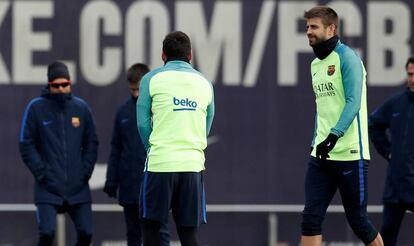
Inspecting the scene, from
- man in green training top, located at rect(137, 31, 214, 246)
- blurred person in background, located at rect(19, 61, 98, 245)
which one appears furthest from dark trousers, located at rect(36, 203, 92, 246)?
man in green training top, located at rect(137, 31, 214, 246)

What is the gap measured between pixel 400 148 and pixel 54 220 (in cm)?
294

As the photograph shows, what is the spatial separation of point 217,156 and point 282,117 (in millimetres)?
741

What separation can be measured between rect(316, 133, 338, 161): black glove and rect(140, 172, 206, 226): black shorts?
82cm

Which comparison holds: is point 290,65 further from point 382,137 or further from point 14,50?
point 14,50

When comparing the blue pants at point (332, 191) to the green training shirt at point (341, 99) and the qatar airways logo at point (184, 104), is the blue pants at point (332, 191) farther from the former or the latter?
the qatar airways logo at point (184, 104)

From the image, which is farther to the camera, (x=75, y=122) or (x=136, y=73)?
(x=136, y=73)

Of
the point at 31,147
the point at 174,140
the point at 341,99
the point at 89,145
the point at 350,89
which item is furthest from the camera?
the point at 89,145

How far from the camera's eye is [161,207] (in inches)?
302

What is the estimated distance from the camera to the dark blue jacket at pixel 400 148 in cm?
973

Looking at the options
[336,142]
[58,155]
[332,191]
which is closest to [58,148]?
[58,155]

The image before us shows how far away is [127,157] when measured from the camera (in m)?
10.1

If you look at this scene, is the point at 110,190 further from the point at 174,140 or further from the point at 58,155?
the point at 174,140

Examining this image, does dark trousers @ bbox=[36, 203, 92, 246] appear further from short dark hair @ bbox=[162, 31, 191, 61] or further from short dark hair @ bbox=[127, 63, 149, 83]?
short dark hair @ bbox=[162, 31, 191, 61]

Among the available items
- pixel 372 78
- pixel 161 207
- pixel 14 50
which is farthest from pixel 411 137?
pixel 14 50
